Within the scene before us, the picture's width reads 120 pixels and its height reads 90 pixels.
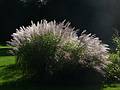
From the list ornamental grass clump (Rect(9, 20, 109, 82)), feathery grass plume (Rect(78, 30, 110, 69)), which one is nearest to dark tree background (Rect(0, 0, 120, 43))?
feathery grass plume (Rect(78, 30, 110, 69))

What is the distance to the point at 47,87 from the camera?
1085 centimetres

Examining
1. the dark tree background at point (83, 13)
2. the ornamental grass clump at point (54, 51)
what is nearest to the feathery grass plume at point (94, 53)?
the ornamental grass clump at point (54, 51)

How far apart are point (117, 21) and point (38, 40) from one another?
20.6 metres

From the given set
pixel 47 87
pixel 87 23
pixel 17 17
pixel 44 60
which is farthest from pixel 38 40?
pixel 17 17

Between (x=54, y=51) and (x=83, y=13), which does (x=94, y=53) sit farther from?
(x=83, y=13)

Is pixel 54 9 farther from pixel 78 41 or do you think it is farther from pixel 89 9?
pixel 78 41

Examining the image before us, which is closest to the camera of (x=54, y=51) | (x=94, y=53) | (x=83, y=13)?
(x=54, y=51)

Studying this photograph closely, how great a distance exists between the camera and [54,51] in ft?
37.2

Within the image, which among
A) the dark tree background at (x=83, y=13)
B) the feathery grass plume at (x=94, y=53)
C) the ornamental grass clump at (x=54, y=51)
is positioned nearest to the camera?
the ornamental grass clump at (x=54, y=51)

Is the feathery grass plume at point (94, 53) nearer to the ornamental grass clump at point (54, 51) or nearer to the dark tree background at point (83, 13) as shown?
the ornamental grass clump at point (54, 51)

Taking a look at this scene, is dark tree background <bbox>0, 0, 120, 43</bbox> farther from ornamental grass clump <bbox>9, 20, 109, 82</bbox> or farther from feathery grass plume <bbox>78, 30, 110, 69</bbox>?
ornamental grass clump <bbox>9, 20, 109, 82</bbox>

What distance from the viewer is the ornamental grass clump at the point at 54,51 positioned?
37.0ft

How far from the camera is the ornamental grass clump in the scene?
37.0 ft

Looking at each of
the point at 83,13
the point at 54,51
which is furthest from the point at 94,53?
the point at 83,13
